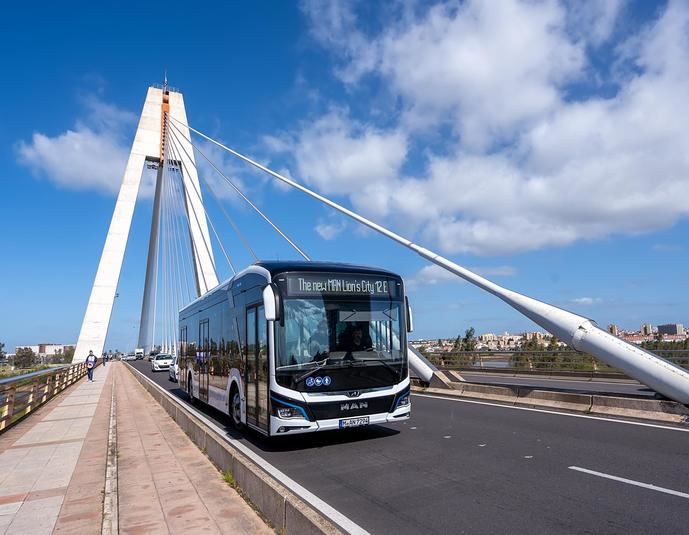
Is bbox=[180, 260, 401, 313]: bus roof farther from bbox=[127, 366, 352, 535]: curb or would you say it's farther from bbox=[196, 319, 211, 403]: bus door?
bbox=[196, 319, 211, 403]: bus door

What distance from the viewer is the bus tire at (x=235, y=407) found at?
10.3m

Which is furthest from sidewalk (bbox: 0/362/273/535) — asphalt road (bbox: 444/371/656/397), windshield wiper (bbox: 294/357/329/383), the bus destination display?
asphalt road (bbox: 444/371/656/397)

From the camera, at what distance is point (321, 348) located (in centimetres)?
833

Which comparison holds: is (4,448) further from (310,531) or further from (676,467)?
(676,467)

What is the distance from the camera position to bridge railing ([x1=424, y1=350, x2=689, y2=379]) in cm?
2100

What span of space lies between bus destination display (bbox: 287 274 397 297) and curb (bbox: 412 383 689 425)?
4.69m

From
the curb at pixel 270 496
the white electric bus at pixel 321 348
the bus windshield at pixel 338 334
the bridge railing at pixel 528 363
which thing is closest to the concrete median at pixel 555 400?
the white electric bus at pixel 321 348

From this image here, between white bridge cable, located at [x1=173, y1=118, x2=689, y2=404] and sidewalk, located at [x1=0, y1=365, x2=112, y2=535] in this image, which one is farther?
white bridge cable, located at [x1=173, y1=118, x2=689, y2=404]

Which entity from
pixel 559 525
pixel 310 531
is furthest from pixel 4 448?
pixel 559 525

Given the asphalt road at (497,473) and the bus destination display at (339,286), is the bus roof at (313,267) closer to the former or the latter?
the bus destination display at (339,286)

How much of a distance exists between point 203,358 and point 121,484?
7.21 metres

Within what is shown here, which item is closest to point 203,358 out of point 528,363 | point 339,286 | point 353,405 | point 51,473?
point 51,473

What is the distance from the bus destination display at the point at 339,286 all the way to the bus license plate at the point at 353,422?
193 cm

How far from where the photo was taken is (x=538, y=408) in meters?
11.7
